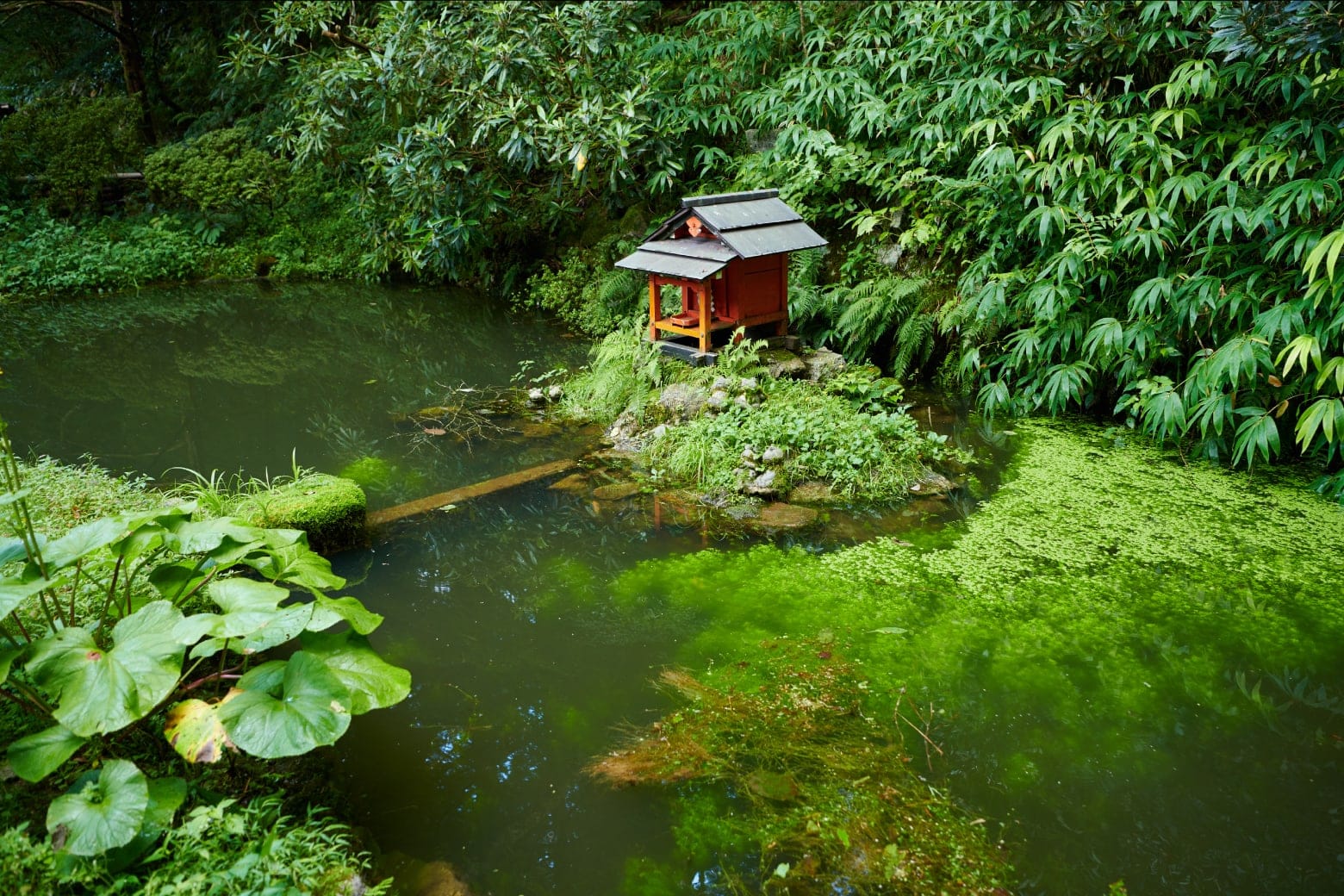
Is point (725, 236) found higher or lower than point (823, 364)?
higher

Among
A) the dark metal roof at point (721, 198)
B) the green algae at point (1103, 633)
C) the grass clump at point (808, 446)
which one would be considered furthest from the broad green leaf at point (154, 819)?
the dark metal roof at point (721, 198)

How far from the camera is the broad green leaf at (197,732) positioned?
235 centimetres

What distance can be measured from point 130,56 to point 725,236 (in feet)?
41.7

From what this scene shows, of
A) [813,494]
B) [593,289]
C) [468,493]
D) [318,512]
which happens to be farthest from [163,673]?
[593,289]

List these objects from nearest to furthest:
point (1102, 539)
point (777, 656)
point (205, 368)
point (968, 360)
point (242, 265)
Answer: point (777, 656) → point (1102, 539) → point (968, 360) → point (205, 368) → point (242, 265)

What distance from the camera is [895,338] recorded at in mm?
6980

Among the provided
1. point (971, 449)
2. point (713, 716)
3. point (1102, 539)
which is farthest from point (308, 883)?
point (971, 449)

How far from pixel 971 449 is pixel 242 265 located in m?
10.8

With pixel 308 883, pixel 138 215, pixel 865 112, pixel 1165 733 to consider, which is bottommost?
pixel 1165 733

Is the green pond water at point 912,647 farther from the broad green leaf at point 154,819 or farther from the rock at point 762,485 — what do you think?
the broad green leaf at point 154,819

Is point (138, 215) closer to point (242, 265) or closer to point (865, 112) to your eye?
point (242, 265)

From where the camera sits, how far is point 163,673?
233 cm

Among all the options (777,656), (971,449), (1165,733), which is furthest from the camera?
(971,449)

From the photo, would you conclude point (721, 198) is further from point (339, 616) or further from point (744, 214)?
point (339, 616)
